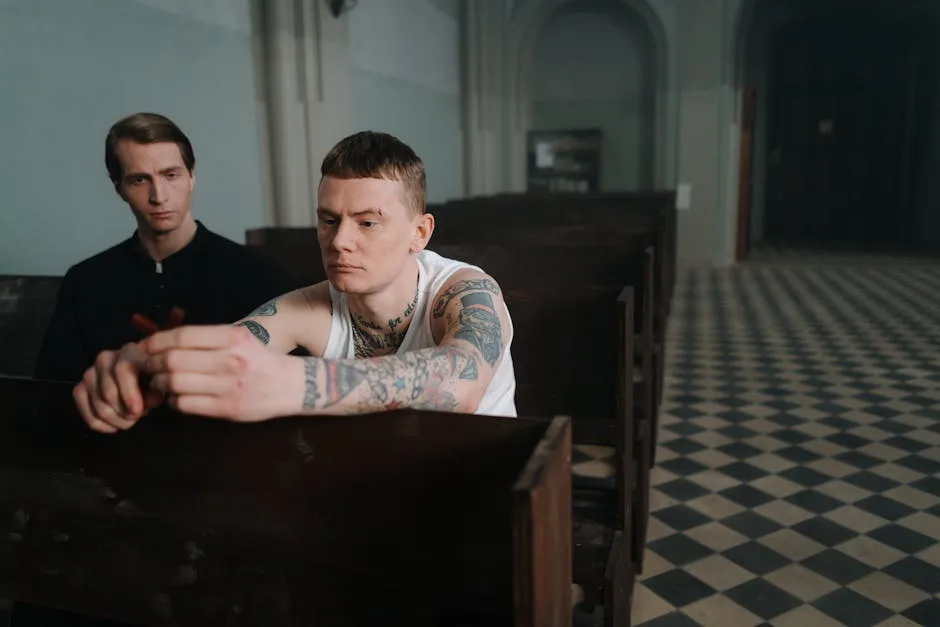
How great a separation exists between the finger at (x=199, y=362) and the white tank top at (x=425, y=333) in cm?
58

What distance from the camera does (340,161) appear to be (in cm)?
141

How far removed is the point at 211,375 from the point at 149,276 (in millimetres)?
1220

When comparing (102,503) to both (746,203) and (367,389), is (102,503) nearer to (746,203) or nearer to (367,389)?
(367,389)

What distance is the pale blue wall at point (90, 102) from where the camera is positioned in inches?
118

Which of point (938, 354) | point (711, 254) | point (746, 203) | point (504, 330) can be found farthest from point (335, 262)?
point (746, 203)

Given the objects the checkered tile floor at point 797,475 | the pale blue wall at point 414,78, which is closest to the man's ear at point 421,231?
the checkered tile floor at point 797,475

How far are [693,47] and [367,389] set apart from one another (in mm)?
9500

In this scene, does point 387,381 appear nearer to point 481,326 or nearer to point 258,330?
point 481,326

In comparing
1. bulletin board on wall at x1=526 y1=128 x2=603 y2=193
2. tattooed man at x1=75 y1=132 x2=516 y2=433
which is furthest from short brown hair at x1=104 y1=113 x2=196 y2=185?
bulletin board on wall at x1=526 y1=128 x2=603 y2=193

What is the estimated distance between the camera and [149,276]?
6.70 feet

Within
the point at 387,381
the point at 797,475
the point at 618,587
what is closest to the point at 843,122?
the point at 797,475

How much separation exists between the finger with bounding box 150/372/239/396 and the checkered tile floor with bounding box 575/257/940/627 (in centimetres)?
181

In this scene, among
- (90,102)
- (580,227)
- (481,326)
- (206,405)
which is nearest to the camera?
(206,405)

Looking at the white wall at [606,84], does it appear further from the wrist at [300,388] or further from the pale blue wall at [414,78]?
the wrist at [300,388]
